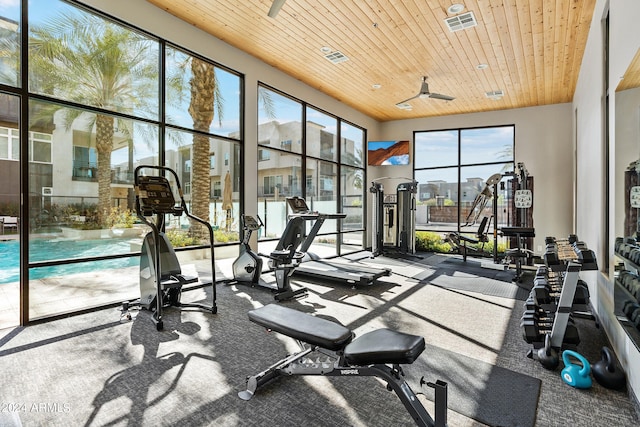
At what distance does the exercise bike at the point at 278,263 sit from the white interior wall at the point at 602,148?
3.36m

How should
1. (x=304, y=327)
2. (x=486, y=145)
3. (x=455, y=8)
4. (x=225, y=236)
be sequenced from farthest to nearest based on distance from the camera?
(x=486, y=145)
(x=225, y=236)
(x=455, y=8)
(x=304, y=327)

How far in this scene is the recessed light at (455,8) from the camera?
166 inches

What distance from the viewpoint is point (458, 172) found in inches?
357

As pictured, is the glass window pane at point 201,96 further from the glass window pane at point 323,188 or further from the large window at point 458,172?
the large window at point 458,172

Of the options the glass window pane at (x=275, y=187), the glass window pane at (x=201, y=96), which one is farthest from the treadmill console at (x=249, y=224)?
the glass window pane at (x=201, y=96)

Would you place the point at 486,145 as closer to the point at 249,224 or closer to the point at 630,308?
the point at 249,224

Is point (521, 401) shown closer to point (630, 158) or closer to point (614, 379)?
point (614, 379)

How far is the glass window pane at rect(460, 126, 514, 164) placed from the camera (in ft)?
28.2

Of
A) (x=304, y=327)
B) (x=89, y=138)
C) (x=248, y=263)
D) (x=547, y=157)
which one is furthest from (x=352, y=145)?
(x=304, y=327)

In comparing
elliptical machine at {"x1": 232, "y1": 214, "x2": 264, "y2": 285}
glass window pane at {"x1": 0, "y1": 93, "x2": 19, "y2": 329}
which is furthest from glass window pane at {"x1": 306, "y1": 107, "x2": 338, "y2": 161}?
glass window pane at {"x1": 0, "y1": 93, "x2": 19, "y2": 329}

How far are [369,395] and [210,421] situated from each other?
39.5 inches

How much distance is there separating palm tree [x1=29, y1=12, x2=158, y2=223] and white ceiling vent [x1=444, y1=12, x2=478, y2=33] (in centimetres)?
396

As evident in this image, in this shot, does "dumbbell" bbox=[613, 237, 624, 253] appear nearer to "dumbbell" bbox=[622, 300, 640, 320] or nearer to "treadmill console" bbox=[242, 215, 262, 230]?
"dumbbell" bbox=[622, 300, 640, 320]

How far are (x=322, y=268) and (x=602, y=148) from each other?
13.3 feet
